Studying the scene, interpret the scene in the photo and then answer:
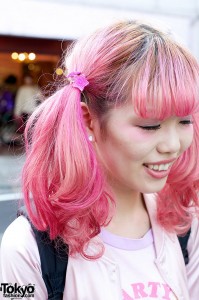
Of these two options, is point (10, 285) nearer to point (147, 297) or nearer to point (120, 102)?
point (147, 297)

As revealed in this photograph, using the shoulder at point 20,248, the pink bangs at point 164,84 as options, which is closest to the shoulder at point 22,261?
the shoulder at point 20,248

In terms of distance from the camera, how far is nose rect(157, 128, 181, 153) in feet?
3.38

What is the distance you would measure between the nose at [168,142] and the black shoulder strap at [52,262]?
0.36 meters

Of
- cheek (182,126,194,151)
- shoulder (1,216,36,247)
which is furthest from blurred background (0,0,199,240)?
cheek (182,126,194,151)

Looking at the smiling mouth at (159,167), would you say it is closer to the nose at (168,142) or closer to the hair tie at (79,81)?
the nose at (168,142)

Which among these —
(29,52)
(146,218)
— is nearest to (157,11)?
(29,52)

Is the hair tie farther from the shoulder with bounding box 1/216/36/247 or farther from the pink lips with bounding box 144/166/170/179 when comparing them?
the shoulder with bounding box 1/216/36/247

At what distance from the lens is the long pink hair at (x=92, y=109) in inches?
39.5

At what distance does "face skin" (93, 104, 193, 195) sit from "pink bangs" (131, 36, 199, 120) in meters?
0.03

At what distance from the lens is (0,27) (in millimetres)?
6586

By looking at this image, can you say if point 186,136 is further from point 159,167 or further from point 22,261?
point 22,261

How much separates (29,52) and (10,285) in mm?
7392

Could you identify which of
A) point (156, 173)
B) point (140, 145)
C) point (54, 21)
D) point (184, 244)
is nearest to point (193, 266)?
point (184, 244)

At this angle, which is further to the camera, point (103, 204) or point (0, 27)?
point (0, 27)
